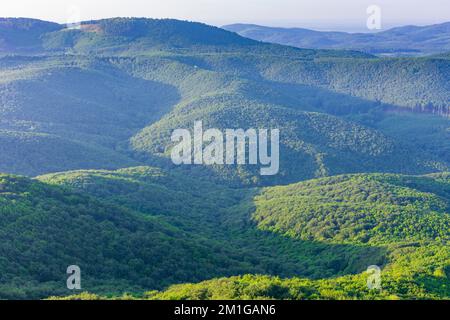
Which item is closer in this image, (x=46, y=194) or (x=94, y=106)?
(x=46, y=194)

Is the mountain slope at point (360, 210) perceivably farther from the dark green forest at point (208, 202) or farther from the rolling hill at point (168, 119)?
the rolling hill at point (168, 119)

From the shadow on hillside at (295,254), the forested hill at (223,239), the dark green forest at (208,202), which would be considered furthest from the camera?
the shadow on hillside at (295,254)

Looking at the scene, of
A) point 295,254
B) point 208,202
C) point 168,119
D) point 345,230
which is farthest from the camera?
point 168,119

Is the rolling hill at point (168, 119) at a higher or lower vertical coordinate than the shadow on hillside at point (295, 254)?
higher

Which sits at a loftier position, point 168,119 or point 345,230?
point 168,119

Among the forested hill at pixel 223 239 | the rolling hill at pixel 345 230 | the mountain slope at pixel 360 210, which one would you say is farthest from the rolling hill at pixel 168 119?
the forested hill at pixel 223 239

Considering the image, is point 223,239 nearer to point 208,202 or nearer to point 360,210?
point 360,210

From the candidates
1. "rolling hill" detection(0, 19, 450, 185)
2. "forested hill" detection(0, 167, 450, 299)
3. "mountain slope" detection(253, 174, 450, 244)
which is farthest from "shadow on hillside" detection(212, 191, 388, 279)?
"rolling hill" detection(0, 19, 450, 185)

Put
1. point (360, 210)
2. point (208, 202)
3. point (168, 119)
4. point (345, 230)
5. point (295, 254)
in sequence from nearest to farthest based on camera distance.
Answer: point (295, 254)
point (345, 230)
point (360, 210)
point (208, 202)
point (168, 119)

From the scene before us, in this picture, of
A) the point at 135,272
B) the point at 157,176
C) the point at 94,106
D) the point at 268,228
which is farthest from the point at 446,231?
the point at 94,106

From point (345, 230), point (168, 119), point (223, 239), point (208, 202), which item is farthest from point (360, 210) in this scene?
point (168, 119)
